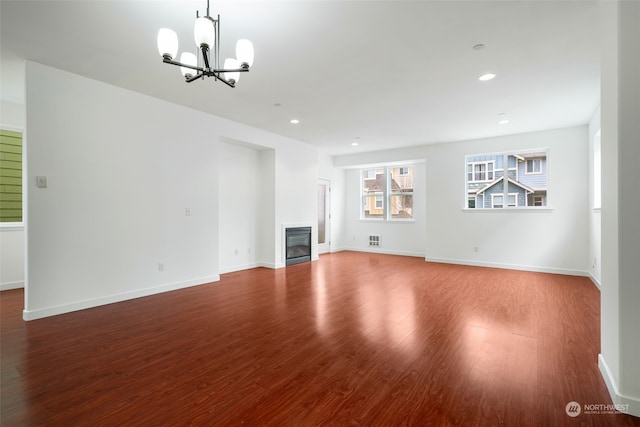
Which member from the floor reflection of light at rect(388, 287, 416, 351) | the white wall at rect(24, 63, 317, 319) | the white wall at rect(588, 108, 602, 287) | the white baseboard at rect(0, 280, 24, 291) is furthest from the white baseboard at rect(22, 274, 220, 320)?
the white wall at rect(588, 108, 602, 287)

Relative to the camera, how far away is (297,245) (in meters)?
6.96

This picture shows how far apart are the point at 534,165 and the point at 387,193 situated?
11.6ft

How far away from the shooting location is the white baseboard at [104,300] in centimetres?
335

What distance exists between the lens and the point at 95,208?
3.76m

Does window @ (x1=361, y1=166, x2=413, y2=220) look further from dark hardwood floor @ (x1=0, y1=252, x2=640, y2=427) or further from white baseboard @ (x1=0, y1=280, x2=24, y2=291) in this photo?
white baseboard @ (x1=0, y1=280, x2=24, y2=291)

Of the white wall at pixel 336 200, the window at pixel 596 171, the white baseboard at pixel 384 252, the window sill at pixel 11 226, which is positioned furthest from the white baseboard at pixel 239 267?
the window at pixel 596 171

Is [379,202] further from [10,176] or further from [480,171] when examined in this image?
[10,176]

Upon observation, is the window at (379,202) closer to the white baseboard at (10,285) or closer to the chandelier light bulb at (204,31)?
the chandelier light bulb at (204,31)

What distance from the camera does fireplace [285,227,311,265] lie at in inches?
263

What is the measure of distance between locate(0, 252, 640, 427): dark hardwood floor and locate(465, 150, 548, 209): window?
258cm

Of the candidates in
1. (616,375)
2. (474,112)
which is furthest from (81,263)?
(474,112)

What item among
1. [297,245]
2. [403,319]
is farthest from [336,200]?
[403,319]

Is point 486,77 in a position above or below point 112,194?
above

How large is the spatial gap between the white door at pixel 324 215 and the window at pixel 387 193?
1.15m
